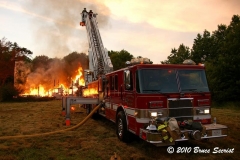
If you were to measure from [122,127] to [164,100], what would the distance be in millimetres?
1951

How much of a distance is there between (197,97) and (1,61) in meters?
36.8

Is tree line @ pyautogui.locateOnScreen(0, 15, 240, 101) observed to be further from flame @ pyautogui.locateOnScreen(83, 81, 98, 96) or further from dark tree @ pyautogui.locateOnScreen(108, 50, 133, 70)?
flame @ pyautogui.locateOnScreen(83, 81, 98, 96)

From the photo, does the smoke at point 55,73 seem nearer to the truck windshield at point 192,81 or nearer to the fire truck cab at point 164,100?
the fire truck cab at point 164,100

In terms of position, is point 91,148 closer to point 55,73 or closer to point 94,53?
point 94,53

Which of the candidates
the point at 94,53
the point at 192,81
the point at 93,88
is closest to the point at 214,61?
the point at 94,53

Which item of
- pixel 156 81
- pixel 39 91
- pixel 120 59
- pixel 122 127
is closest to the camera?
pixel 156 81

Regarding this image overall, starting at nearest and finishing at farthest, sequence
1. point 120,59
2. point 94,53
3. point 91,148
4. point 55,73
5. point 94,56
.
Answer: point 91,148 < point 94,56 < point 94,53 < point 55,73 < point 120,59

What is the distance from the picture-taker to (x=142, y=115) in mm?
6504

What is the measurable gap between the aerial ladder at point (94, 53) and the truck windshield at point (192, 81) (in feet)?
26.0

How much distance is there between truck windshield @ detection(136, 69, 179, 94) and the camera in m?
6.69

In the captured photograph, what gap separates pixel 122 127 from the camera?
769 cm

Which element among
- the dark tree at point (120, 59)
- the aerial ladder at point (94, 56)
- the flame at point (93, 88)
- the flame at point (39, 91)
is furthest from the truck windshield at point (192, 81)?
the dark tree at point (120, 59)

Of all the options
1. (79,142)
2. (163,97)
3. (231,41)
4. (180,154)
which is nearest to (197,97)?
(163,97)

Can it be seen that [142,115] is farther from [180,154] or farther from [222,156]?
[222,156]
